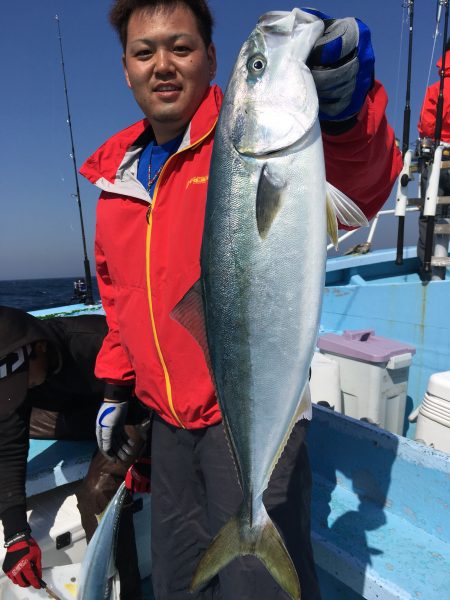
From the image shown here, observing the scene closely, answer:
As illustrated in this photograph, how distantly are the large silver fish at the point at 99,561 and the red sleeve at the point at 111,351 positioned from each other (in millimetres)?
730

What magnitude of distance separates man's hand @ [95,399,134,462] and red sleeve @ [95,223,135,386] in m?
→ 0.15

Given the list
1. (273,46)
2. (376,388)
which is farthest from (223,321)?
(376,388)

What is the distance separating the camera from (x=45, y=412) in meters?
3.68

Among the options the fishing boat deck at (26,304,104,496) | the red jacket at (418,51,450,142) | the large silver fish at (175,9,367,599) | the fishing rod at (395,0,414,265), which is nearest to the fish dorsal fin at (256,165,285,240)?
the large silver fish at (175,9,367,599)

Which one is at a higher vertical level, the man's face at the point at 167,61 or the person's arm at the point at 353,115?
the man's face at the point at 167,61

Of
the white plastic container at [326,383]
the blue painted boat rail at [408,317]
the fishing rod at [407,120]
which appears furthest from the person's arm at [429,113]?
the white plastic container at [326,383]

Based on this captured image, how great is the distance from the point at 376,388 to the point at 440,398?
74cm

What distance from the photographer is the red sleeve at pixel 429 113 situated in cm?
594

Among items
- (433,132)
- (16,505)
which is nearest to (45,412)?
(16,505)

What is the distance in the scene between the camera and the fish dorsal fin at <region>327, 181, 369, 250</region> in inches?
56.7

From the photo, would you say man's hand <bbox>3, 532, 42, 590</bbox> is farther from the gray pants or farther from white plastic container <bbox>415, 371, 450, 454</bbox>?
white plastic container <bbox>415, 371, 450, 454</bbox>

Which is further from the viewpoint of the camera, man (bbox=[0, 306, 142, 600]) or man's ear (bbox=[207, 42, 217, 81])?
man (bbox=[0, 306, 142, 600])

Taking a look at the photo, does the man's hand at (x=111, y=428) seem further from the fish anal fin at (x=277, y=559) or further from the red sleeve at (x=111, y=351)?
the fish anal fin at (x=277, y=559)

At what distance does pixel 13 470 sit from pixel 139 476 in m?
0.73
